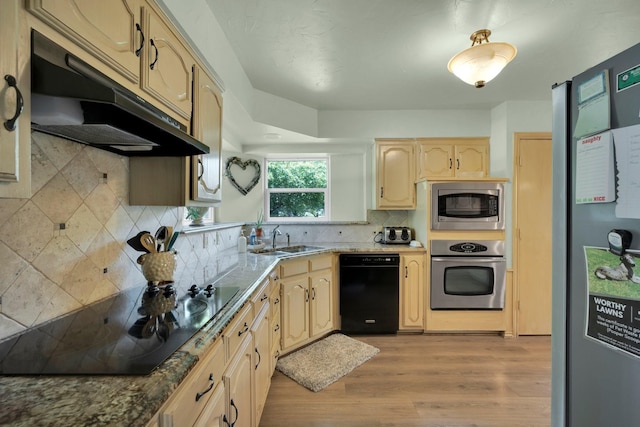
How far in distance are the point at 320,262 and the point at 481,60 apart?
78.0 inches

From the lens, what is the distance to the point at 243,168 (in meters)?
3.38

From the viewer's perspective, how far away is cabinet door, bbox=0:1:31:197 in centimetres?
54

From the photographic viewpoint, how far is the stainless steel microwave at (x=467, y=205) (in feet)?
8.89

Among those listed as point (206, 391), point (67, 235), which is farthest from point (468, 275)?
point (67, 235)

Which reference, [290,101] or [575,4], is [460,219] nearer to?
[575,4]

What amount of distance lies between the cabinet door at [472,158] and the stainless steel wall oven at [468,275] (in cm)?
88

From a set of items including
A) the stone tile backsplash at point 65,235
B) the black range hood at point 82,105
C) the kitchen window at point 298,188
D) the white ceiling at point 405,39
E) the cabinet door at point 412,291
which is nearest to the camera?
the black range hood at point 82,105

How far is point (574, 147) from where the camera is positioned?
0.90 m

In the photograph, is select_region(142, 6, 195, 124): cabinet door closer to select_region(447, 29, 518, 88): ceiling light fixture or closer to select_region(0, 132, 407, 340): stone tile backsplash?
select_region(0, 132, 407, 340): stone tile backsplash

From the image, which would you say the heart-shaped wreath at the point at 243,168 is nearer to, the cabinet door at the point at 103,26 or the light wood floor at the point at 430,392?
the light wood floor at the point at 430,392

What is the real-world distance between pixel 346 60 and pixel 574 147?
65.0 inches

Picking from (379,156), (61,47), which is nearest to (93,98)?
(61,47)

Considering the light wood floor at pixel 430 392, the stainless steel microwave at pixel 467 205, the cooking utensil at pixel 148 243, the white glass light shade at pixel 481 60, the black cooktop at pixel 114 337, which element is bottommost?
the light wood floor at pixel 430 392

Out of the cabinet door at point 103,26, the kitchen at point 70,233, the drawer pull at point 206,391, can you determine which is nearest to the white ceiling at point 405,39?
the kitchen at point 70,233
